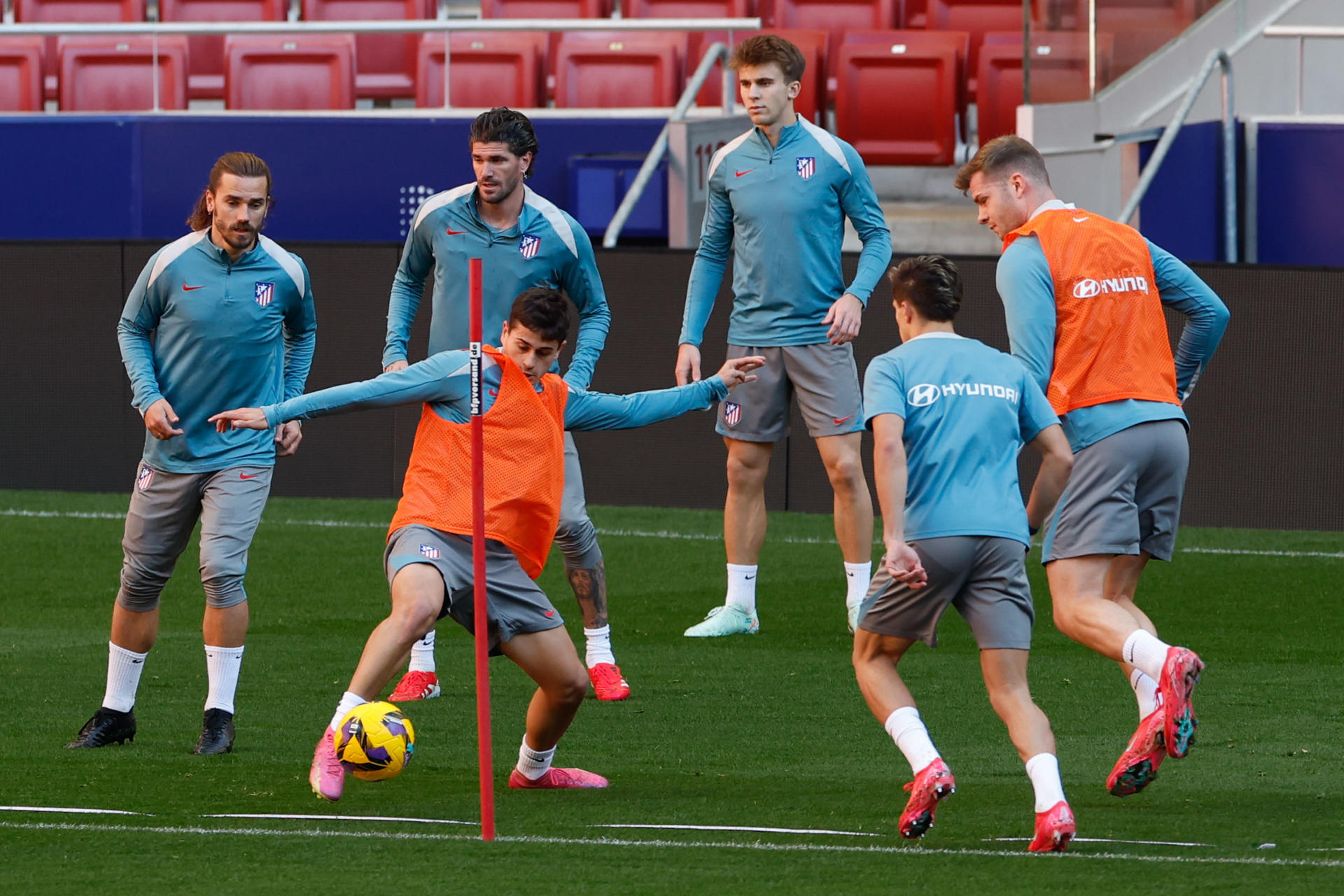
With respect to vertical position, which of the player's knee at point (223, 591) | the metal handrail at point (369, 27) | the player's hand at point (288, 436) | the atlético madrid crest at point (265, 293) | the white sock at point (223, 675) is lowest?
the white sock at point (223, 675)

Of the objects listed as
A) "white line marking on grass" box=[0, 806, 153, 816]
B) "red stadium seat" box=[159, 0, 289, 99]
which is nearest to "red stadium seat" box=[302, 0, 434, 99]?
"red stadium seat" box=[159, 0, 289, 99]

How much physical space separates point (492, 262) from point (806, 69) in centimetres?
840

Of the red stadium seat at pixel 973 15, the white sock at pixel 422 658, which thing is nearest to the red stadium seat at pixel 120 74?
Result: the red stadium seat at pixel 973 15

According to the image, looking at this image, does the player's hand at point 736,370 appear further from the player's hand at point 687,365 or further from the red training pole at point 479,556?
the player's hand at point 687,365

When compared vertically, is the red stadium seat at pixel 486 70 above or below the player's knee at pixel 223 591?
above

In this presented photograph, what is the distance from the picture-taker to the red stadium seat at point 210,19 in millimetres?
16344

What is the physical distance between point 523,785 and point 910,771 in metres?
1.15

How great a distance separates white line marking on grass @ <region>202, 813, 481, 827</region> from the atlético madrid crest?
6.18 feet

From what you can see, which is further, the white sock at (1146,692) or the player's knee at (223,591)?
the player's knee at (223,591)

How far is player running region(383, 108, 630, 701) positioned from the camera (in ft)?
22.9

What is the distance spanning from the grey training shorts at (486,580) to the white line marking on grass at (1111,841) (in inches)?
55.1

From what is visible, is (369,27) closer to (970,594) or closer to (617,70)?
(617,70)

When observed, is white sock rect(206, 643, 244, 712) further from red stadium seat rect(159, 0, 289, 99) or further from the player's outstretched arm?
red stadium seat rect(159, 0, 289, 99)

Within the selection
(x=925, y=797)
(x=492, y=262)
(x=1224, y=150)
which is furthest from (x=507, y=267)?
(x=1224, y=150)
